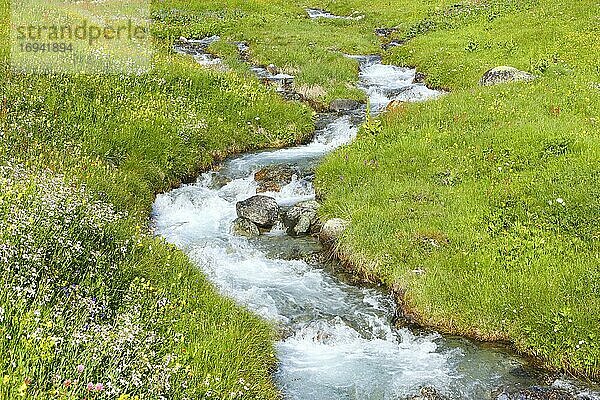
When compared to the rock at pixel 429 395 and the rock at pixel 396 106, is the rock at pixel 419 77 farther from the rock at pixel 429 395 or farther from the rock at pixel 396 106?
the rock at pixel 429 395

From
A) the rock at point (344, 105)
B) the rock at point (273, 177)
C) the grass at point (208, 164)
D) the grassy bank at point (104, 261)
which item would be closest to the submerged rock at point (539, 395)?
the grass at point (208, 164)

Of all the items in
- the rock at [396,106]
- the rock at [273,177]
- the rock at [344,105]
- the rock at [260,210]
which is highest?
the rock at [396,106]

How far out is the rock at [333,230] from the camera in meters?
13.5

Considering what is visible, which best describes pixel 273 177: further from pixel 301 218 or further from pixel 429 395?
pixel 429 395

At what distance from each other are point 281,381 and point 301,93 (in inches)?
773

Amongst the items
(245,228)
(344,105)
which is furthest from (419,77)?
(245,228)

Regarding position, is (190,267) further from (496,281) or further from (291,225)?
(496,281)

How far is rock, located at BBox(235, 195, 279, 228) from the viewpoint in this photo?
1475 cm

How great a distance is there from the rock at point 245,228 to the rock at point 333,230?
1.70 m

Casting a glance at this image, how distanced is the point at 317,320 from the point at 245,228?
14.7ft

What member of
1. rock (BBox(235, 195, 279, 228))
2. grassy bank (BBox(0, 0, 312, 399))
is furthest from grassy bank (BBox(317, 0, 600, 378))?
grassy bank (BBox(0, 0, 312, 399))

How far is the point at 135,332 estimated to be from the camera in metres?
6.58

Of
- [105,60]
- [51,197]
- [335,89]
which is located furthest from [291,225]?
[335,89]

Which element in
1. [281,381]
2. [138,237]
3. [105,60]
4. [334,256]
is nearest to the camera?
[281,381]
